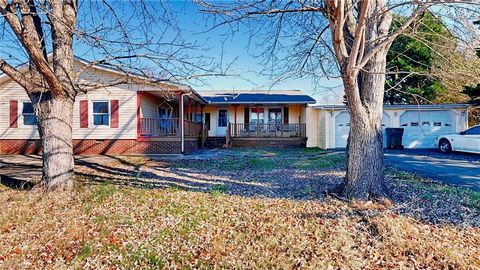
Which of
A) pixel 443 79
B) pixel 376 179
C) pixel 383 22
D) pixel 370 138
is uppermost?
pixel 383 22

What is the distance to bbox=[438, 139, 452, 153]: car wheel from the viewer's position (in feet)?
48.6

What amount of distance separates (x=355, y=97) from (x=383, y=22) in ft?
5.73

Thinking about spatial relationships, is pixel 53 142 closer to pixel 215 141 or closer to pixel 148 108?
pixel 148 108

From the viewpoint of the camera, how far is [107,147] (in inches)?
563

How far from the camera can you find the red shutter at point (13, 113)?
47.2 feet

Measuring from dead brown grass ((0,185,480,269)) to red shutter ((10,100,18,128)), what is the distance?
475 inches

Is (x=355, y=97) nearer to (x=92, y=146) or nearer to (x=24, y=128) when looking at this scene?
Answer: (x=92, y=146)

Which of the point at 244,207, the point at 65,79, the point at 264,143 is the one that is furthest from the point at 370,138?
the point at 264,143

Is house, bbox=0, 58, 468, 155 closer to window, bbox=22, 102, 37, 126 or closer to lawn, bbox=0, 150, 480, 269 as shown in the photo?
window, bbox=22, 102, 37, 126

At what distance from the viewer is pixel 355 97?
4789 millimetres

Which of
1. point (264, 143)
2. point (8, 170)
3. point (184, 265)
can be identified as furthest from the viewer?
point (264, 143)

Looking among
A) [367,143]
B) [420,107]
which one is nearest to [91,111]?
[367,143]

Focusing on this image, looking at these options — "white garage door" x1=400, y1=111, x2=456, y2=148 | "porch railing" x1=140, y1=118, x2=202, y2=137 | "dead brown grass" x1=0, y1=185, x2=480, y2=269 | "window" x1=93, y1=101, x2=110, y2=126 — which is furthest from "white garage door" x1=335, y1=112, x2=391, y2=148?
"dead brown grass" x1=0, y1=185, x2=480, y2=269

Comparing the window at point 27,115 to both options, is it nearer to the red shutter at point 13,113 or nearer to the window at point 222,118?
the red shutter at point 13,113
